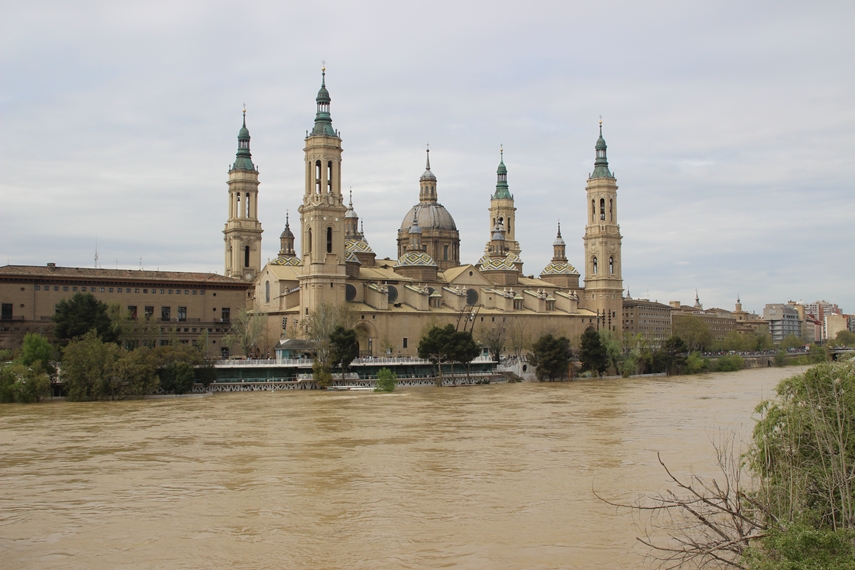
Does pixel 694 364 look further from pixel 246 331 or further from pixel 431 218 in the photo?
pixel 246 331

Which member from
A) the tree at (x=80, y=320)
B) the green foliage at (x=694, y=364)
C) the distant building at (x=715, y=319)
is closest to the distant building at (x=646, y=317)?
the distant building at (x=715, y=319)

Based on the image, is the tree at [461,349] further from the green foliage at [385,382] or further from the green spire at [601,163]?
the green spire at [601,163]

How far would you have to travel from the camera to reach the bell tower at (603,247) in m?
97.9

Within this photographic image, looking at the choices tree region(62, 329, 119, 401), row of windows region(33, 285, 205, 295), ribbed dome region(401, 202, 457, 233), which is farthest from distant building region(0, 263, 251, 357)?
ribbed dome region(401, 202, 457, 233)

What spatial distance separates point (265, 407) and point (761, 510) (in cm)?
3525

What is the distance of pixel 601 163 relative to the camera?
331 feet

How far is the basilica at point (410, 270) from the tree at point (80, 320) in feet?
58.0

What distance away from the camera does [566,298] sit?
309 ft

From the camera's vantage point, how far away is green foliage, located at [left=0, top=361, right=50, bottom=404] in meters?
46.4

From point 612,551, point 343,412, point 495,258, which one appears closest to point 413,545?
point 612,551

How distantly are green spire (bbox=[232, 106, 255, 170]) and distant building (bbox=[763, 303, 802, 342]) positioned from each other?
129 m

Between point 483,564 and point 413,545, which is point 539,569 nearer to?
point 483,564

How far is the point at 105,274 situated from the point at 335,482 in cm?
4769

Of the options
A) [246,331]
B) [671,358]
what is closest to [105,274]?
[246,331]
